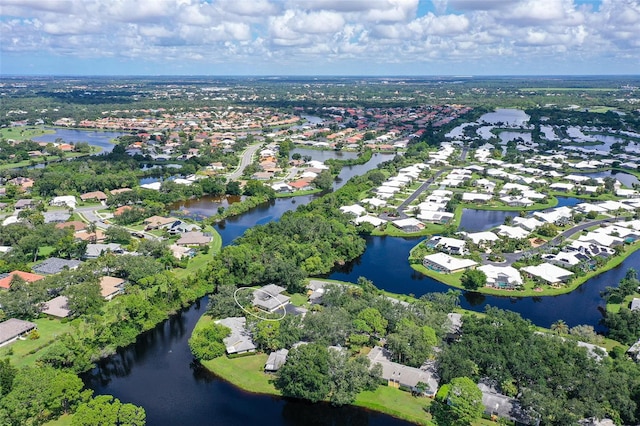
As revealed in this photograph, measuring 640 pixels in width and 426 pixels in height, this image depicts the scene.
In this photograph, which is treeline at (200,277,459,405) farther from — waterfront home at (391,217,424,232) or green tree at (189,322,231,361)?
waterfront home at (391,217,424,232)

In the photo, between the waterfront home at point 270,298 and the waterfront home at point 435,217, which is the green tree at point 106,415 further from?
the waterfront home at point 435,217

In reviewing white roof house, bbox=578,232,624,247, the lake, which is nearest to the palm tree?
white roof house, bbox=578,232,624,247

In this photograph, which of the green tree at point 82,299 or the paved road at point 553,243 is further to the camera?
the paved road at point 553,243

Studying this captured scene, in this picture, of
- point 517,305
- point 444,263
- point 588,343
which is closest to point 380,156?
point 444,263

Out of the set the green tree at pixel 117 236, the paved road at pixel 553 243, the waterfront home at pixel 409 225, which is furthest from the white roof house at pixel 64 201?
the paved road at pixel 553 243

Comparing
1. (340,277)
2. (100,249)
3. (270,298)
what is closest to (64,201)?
(100,249)
